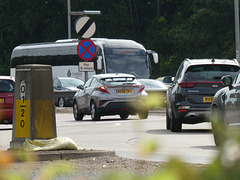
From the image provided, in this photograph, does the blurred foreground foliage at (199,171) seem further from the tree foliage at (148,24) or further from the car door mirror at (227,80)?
the tree foliage at (148,24)

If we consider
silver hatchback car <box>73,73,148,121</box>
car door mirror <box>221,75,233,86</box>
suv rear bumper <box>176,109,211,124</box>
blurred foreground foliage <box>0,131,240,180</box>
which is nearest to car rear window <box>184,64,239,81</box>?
suv rear bumper <box>176,109,211,124</box>

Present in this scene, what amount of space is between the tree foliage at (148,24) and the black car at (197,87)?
127 feet

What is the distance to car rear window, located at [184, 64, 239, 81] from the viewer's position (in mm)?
15000

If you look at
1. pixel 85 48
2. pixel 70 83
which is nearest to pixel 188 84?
pixel 85 48

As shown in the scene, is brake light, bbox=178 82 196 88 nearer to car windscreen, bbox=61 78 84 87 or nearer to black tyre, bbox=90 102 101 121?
black tyre, bbox=90 102 101 121

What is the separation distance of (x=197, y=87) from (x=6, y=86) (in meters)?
5.48

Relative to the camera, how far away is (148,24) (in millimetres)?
68125

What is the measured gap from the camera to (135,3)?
68.9 meters

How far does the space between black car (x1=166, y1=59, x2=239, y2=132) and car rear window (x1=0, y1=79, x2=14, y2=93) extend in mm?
4859

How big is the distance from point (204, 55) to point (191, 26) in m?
2.66

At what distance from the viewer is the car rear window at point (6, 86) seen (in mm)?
18141

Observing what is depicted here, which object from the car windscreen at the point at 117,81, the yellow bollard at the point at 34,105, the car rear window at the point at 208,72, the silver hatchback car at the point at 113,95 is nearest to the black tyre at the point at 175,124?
the car rear window at the point at 208,72

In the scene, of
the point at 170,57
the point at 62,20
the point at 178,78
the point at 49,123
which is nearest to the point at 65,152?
the point at 49,123

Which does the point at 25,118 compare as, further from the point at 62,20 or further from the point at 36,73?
the point at 62,20
